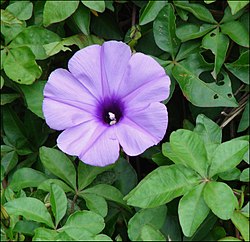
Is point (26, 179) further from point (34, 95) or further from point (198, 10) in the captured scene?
point (198, 10)

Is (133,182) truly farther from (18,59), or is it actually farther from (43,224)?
(18,59)

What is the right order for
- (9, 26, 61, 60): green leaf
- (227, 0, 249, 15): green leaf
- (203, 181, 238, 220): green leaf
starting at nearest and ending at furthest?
(203, 181, 238, 220): green leaf < (227, 0, 249, 15): green leaf < (9, 26, 61, 60): green leaf

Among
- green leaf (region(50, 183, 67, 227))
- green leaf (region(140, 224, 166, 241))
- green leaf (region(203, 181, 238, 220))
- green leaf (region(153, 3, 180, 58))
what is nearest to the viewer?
green leaf (region(140, 224, 166, 241))

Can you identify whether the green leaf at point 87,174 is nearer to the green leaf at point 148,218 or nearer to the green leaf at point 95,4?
the green leaf at point 148,218

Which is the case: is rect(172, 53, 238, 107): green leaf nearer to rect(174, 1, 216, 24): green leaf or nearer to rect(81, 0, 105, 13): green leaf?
rect(174, 1, 216, 24): green leaf

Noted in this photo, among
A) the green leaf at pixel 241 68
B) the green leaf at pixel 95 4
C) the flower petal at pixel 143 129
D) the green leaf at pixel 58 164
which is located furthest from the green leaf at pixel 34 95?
the green leaf at pixel 241 68

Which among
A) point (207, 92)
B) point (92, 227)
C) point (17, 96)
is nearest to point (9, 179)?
point (17, 96)

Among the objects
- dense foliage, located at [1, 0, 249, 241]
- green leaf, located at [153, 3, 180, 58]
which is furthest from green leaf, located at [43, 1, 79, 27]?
green leaf, located at [153, 3, 180, 58]
